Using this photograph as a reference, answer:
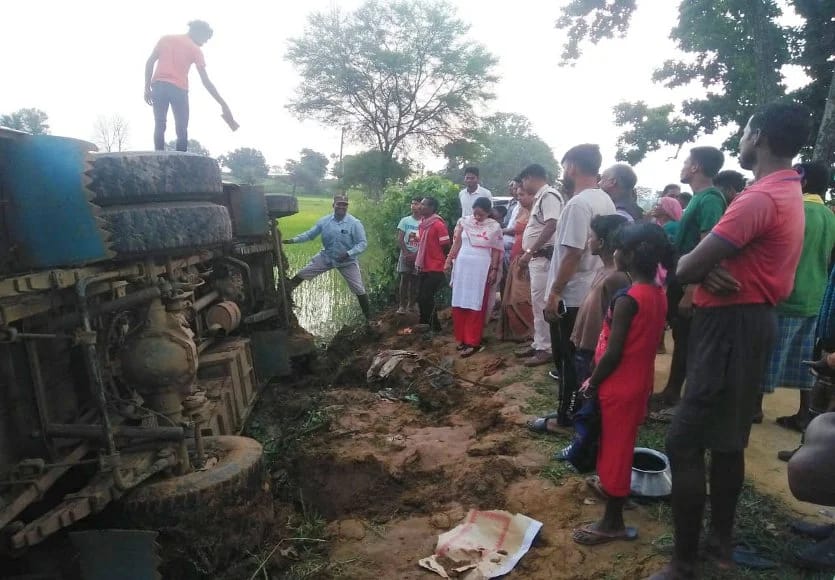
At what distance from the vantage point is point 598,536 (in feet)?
8.15

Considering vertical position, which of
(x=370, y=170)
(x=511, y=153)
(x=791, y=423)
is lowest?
(x=791, y=423)

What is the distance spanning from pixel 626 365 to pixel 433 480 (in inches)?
60.7

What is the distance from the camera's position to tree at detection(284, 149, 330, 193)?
2694 cm

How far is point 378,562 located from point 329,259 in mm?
5554

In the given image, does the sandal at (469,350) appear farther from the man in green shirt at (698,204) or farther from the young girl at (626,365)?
the young girl at (626,365)

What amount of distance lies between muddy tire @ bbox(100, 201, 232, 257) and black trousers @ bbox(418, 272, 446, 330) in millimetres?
5221

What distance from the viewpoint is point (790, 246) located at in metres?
2.02

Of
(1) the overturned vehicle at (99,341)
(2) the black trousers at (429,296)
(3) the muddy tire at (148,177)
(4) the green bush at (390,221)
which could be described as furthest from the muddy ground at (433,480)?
(4) the green bush at (390,221)

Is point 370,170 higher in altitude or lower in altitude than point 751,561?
higher

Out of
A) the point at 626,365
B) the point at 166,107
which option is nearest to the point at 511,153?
the point at 166,107

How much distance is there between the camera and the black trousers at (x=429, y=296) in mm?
7584

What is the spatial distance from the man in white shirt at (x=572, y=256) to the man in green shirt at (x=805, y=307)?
1140 mm

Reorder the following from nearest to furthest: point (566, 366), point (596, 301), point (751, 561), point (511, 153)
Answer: point (751, 561) → point (596, 301) → point (566, 366) → point (511, 153)

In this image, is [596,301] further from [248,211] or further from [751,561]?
[248,211]
